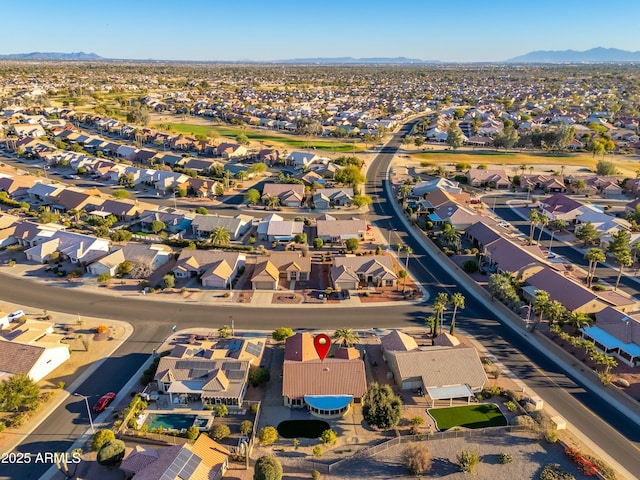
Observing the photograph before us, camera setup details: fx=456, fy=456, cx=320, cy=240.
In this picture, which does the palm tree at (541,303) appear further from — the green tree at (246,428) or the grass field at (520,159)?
the grass field at (520,159)

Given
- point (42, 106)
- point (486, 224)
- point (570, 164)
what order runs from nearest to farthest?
point (486, 224)
point (570, 164)
point (42, 106)

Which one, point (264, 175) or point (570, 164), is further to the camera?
point (570, 164)

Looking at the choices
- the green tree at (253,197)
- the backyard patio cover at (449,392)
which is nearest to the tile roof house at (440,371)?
the backyard patio cover at (449,392)

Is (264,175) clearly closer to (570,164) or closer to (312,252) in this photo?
(312,252)

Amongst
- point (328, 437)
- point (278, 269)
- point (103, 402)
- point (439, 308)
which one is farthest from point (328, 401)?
point (278, 269)

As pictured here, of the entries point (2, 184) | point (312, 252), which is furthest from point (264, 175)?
point (2, 184)

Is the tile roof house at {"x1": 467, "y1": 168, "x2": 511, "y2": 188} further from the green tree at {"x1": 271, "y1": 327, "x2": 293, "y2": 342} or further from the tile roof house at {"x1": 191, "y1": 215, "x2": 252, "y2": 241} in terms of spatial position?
the green tree at {"x1": 271, "y1": 327, "x2": 293, "y2": 342}

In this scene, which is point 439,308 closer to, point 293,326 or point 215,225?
point 293,326
